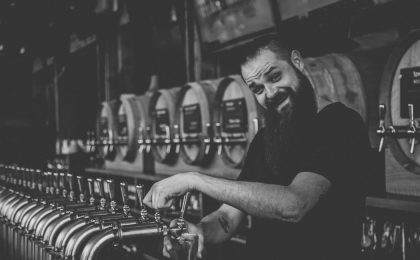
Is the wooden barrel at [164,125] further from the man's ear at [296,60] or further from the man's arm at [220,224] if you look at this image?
the man's ear at [296,60]

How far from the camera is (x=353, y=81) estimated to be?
8.66 ft

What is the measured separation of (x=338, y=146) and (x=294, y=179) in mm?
166

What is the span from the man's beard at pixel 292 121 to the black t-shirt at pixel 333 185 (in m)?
0.02

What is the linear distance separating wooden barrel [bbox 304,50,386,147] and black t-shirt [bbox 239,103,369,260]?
3.28ft

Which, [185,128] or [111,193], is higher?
[185,128]

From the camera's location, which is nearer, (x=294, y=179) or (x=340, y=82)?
(x=294, y=179)

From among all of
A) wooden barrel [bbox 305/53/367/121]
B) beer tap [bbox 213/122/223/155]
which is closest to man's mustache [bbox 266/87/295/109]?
wooden barrel [bbox 305/53/367/121]

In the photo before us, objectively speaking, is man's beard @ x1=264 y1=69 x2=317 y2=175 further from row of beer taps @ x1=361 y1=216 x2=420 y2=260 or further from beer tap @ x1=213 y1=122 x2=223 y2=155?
beer tap @ x1=213 y1=122 x2=223 y2=155

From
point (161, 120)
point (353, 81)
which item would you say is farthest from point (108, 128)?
point (353, 81)

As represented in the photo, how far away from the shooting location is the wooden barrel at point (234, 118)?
3.20 meters

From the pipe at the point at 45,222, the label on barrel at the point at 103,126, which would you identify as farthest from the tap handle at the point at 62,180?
the label on barrel at the point at 103,126

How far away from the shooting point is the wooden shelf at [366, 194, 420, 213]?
2.05 meters

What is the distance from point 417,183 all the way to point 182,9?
3.45 m

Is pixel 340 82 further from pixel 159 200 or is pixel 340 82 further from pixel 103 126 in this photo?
pixel 103 126
